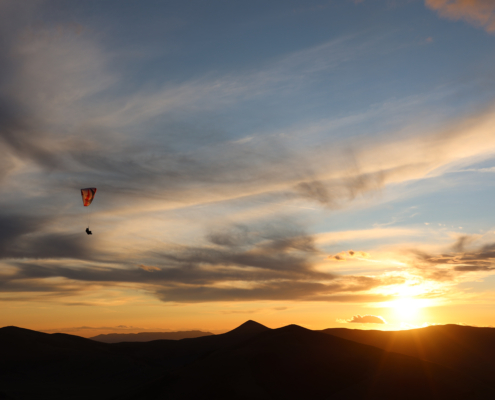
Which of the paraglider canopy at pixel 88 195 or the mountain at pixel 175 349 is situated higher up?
the paraglider canopy at pixel 88 195

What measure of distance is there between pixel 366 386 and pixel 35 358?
4582 inches

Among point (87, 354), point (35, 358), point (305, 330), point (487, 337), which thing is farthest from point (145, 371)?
point (487, 337)

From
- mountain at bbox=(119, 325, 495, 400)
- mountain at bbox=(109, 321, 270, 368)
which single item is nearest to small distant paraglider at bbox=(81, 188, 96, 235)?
mountain at bbox=(119, 325, 495, 400)

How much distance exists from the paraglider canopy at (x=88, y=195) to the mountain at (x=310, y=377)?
35.7m

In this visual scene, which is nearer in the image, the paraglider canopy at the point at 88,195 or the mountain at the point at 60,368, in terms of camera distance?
the paraglider canopy at the point at 88,195

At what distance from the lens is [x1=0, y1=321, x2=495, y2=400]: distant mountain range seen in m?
58.5

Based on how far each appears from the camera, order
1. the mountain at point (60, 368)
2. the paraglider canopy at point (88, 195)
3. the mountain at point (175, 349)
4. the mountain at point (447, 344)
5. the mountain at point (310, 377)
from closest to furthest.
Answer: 1. the mountain at point (310, 377)
2. the paraglider canopy at point (88, 195)
3. the mountain at point (60, 368)
4. the mountain at point (447, 344)
5. the mountain at point (175, 349)

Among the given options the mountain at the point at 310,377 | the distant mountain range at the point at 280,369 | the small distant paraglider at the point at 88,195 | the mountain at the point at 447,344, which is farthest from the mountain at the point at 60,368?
the mountain at the point at 447,344

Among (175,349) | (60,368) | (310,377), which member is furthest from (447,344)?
(60,368)

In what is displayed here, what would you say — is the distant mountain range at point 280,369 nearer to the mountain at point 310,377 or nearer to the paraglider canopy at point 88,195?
the mountain at point 310,377

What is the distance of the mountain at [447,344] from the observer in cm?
10806

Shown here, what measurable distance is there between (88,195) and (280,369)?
47.2m

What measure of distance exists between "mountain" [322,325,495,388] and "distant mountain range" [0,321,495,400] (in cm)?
30

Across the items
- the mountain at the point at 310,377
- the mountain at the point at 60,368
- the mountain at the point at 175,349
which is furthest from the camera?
the mountain at the point at 175,349
